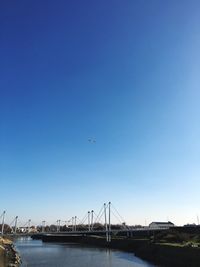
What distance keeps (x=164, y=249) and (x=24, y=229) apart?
10993 centimetres

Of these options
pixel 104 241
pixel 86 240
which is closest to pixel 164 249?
pixel 104 241

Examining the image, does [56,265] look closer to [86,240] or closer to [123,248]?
[123,248]

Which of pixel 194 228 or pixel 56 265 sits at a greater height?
pixel 194 228

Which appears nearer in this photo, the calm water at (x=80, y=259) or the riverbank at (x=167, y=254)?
the riverbank at (x=167, y=254)

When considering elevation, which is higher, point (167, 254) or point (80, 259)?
point (167, 254)

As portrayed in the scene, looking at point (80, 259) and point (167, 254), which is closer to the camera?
point (167, 254)

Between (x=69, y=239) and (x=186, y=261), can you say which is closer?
(x=186, y=261)

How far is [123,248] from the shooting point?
218 feet

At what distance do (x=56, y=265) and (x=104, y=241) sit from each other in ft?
148

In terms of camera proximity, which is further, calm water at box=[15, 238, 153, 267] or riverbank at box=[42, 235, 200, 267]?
calm water at box=[15, 238, 153, 267]

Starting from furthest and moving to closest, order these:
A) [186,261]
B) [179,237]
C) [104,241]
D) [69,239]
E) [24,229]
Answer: [24,229]
[69,239]
[104,241]
[179,237]
[186,261]

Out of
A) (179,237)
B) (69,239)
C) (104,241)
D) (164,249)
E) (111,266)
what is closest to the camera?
(111,266)

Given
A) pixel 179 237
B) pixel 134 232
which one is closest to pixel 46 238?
pixel 134 232

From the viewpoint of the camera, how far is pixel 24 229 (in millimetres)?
139750
